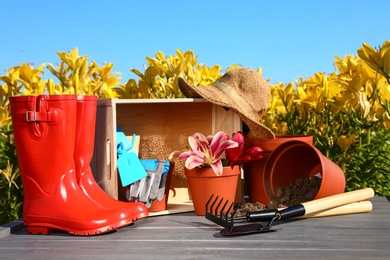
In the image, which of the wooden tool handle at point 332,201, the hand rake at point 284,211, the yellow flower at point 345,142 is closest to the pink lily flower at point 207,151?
the hand rake at point 284,211

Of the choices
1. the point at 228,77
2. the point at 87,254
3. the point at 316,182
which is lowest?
the point at 87,254

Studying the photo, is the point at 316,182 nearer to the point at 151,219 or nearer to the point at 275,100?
the point at 151,219

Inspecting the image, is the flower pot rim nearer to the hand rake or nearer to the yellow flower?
the hand rake

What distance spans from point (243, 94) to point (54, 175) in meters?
0.88

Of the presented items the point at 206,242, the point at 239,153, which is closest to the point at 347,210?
the point at 239,153

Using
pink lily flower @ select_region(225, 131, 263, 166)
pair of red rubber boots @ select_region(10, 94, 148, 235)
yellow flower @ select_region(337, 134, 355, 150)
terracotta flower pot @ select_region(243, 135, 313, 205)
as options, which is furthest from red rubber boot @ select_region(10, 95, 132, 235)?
yellow flower @ select_region(337, 134, 355, 150)

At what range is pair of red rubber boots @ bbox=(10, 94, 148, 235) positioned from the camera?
6.44 ft

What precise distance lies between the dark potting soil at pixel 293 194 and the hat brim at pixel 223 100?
226 mm

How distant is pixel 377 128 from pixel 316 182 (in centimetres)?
80

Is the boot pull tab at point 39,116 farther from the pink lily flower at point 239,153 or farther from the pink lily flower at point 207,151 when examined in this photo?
the pink lily flower at point 239,153

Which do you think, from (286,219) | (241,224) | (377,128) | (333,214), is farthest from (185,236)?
(377,128)

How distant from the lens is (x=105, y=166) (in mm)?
2299

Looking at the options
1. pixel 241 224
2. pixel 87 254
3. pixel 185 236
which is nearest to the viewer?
pixel 87 254

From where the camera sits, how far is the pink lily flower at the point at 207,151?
7.09 ft
